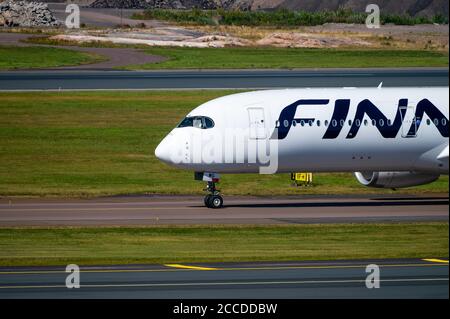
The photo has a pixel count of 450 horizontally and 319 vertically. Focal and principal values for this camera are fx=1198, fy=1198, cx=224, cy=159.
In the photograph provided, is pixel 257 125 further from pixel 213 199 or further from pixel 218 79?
pixel 218 79

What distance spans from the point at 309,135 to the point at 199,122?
13.4 feet

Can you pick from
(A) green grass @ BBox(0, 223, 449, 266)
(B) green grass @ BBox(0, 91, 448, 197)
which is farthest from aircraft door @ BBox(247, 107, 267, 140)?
(B) green grass @ BBox(0, 91, 448, 197)

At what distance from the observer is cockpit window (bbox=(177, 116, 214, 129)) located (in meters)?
43.9

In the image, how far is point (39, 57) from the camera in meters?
99.0

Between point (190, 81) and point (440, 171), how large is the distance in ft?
129

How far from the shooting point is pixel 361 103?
146ft

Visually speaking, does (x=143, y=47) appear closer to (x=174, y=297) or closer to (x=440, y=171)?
(x=440, y=171)

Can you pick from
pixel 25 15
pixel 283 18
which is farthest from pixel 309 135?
pixel 283 18

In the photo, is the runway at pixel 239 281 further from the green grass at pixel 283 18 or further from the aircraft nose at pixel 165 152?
the green grass at pixel 283 18

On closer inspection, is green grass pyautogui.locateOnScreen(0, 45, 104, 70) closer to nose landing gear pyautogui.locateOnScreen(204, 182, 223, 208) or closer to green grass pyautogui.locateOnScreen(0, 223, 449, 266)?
nose landing gear pyautogui.locateOnScreen(204, 182, 223, 208)

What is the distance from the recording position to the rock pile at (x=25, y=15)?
14338 centimetres
